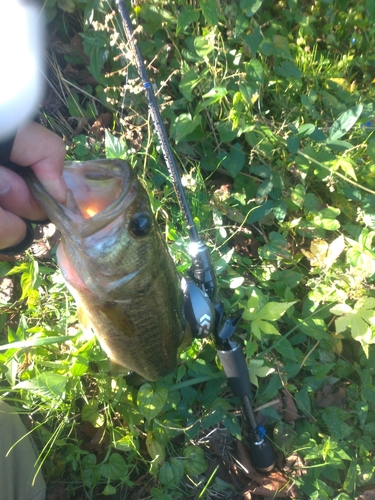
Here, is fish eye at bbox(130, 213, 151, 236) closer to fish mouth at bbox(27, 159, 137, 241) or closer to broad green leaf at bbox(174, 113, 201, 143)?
fish mouth at bbox(27, 159, 137, 241)

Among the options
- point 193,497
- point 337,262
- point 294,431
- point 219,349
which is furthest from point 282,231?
point 193,497

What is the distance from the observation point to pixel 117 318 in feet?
5.99

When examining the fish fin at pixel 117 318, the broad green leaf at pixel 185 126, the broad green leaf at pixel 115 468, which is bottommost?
the broad green leaf at pixel 115 468

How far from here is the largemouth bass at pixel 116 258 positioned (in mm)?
1601

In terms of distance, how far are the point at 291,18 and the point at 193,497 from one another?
11.6 feet

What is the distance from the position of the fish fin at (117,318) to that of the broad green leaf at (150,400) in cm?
58

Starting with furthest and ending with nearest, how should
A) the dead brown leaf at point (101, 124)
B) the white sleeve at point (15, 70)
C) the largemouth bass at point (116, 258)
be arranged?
1. the dead brown leaf at point (101, 124)
2. the largemouth bass at point (116, 258)
3. the white sleeve at point (15, 70)

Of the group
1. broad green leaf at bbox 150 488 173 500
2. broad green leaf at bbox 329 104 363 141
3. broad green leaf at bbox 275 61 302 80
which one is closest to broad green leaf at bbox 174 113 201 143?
broad green leaf at bbox 275 61 302 80

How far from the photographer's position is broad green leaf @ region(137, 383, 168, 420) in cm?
228

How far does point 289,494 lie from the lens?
2.56m

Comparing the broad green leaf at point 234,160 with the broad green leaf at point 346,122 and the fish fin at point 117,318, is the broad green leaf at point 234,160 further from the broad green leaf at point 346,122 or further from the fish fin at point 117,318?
the fish fin at point 117,318

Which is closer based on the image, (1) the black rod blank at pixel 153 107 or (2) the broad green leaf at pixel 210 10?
(1) the black rod blank at pixel 153 107

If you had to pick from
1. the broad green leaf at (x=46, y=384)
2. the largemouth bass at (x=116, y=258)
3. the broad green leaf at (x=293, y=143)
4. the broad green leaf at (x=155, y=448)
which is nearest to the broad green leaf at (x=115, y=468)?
the broad green leaf at (x=155, y=448)

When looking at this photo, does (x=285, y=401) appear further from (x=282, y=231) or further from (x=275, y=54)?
(x=275, y=54)
